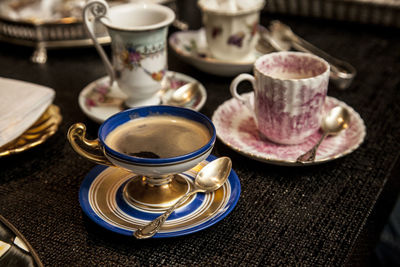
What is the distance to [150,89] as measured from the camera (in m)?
0.73

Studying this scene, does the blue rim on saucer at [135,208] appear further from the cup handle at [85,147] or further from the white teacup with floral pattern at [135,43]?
the white teacup with floral pattern at [135,43]

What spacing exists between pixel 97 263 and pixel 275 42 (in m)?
0.65

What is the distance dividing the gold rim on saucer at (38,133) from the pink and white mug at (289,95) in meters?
0.27

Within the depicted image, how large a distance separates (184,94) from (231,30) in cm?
16

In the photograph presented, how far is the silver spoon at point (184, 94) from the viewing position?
2.48 ft

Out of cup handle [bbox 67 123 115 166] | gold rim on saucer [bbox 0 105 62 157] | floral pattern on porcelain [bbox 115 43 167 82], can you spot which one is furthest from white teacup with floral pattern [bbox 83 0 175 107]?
cup handle [bbox 67 123 115 166]

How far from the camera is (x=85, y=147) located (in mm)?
502

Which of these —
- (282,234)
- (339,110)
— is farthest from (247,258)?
(339,110)

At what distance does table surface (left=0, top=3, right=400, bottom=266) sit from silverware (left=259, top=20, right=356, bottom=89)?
24 mm

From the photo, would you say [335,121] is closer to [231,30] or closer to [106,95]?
[231,30]

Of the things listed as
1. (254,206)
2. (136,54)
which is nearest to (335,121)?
(254,206)

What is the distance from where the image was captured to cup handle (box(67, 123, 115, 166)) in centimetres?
50

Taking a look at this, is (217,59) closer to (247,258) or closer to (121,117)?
(121,117)

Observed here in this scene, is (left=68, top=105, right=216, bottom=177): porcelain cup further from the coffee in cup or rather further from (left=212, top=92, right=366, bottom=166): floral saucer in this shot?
(left=212, top=92, right=366, bottom=166): floral saucer
